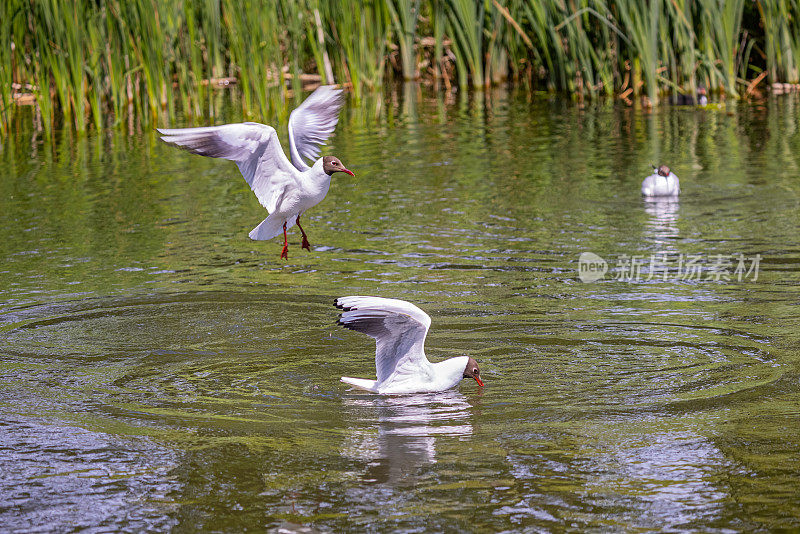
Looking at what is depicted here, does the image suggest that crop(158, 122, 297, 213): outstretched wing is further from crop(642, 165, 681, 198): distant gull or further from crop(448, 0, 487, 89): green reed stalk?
crop(448, 0, 487, 89): green reed stalk

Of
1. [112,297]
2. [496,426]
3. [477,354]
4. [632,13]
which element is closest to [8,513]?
[496,426]

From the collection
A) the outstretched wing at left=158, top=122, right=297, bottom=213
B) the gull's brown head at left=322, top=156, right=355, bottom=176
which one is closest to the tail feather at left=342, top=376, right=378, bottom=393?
the gull's brown head at left=322, top=156, right=355, bottom=176

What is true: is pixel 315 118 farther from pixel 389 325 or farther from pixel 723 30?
pixel 723 30

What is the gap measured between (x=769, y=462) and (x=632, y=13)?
1208cm

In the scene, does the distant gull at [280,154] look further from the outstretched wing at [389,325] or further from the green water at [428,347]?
the outstretched wing at [389,325]

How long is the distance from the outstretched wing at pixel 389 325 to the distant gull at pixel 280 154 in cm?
117

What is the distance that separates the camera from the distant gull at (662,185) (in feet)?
36.7

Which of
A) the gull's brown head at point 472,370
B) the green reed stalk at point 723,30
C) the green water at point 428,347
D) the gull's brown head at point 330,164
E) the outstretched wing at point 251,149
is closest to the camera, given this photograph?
the green water at point 428,347

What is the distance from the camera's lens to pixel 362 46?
18.5m

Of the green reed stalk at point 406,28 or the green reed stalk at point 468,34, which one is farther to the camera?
the green reed stalk at point 406,28

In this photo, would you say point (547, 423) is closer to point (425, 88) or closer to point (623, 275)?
point (623, 275)

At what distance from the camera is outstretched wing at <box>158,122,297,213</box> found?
677 centimetres

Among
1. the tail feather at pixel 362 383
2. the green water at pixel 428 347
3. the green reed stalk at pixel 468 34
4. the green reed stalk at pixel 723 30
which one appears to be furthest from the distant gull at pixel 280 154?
the green reed stalk at pixel 468 34

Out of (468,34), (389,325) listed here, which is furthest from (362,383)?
(468,34)
